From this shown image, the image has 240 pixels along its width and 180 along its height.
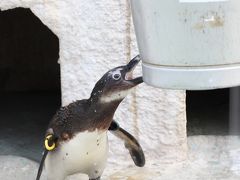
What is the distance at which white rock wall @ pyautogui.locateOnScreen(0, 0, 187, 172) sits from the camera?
2.76 meters

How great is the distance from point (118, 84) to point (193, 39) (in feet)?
3.13

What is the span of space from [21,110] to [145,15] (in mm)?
3496

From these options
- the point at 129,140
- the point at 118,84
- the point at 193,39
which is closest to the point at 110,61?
the point at 129,140

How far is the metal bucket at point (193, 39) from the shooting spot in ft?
2.97

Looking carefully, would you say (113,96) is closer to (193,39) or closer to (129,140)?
(129,140)

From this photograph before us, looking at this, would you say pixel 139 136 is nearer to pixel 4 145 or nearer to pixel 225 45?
pixel 4 145

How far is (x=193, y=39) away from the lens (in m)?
0.92

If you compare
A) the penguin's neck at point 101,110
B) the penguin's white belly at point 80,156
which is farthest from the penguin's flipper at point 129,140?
the penguin's neck at point 101,110

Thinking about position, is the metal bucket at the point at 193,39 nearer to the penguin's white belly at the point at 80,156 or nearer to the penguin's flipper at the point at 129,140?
the penguin's white belly at the point at 80,156

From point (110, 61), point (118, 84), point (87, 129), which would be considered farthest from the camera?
point (110, 61)

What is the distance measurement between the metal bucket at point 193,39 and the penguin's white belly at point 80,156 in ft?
3.48

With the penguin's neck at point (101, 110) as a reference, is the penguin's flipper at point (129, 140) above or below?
below

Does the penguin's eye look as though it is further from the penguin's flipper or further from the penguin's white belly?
the penguin's flipper

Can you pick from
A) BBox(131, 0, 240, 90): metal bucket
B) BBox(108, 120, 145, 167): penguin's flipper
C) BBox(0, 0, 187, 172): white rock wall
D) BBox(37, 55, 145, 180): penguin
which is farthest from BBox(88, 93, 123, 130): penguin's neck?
BBox(131, 0, 240, 90): metal bucket
